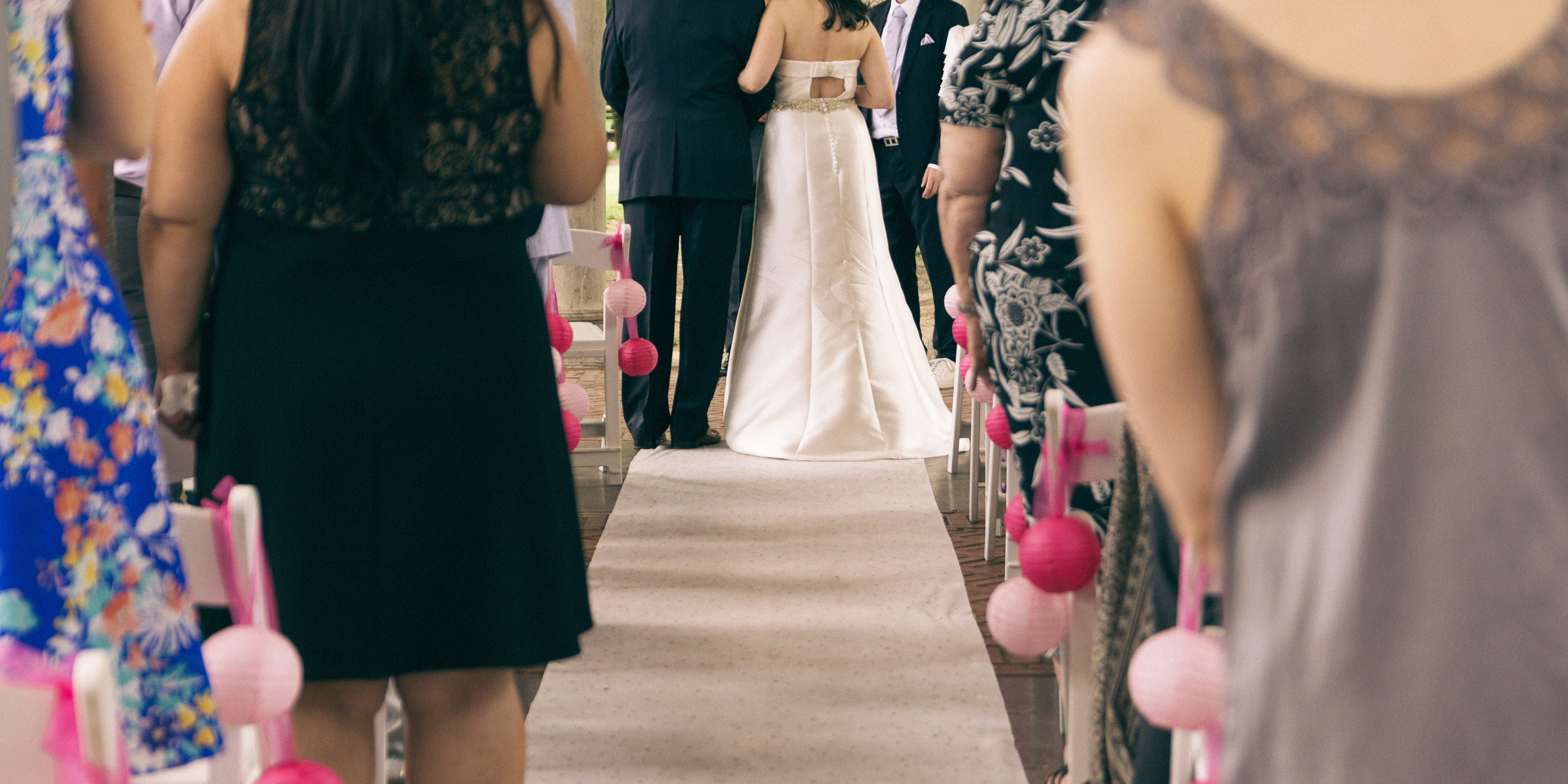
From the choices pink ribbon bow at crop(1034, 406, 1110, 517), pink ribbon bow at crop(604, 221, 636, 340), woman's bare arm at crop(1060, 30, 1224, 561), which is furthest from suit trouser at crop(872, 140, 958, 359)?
woman's bare arm at crop(1060, 30, 1224, 561)

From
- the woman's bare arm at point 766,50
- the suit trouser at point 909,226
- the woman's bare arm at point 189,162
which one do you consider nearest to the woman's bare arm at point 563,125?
the woman's bare arm at point 189,162

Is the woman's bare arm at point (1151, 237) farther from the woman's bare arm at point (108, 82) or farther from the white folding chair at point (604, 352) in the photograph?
→ the white folding chair at point (604, 352)

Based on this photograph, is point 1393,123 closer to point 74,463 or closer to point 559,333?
point 74,463

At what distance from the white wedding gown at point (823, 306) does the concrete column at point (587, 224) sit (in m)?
2.73

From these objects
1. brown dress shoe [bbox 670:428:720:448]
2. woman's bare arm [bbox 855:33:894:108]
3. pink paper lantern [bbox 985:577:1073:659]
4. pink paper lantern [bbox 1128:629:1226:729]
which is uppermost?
woman's bare arm [bbox 855:33:894:108]

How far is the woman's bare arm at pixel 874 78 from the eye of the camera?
5.09 meters

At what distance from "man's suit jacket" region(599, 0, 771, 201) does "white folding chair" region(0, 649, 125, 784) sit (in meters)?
4.13

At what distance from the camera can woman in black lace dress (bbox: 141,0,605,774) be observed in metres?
1.51

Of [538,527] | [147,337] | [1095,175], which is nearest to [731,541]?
[147,337]

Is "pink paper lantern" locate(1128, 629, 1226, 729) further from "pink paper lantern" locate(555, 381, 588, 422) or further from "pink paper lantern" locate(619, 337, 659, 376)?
"pink paper lantern" locate(619, 337, 659, 376)

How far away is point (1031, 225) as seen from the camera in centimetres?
229

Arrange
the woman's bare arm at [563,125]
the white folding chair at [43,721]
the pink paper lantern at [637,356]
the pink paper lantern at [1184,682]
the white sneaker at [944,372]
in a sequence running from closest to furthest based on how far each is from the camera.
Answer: the white folding chair at [43,721] < the pink paper lantern at [1184,682] < the woman's bare arm at [563,125] < the pink paper lantern at [637,356] < the white sneaker at [944,372]

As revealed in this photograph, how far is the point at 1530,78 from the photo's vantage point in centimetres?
75

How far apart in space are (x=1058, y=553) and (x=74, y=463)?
109cm
